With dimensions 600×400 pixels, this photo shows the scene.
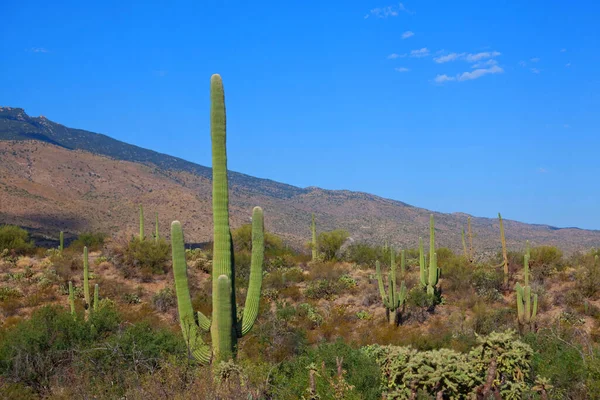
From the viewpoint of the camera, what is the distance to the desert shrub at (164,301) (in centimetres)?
2291

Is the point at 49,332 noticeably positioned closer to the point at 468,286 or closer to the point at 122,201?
the point at 468,286

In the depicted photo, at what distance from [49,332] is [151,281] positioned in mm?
13732

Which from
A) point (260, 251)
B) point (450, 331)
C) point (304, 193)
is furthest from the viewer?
point (304, 193)

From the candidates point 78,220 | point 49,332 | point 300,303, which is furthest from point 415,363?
point 78,220

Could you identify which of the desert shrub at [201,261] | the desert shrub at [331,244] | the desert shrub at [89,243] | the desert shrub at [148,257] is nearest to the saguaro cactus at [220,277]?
the desert shrub at [148,257]

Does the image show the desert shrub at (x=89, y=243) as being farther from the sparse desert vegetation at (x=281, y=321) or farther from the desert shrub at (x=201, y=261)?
the desert shrub at (x=201, y=261)

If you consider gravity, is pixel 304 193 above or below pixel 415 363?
above

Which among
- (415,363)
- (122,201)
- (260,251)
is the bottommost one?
(415,363)

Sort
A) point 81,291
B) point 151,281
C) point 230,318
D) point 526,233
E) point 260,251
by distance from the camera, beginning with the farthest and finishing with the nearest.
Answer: point 526,233, point 151,281, point 81,291, point 260,251, point 230,318

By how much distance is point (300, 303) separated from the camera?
24.2 m

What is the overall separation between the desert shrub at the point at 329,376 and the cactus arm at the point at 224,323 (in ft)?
3.26

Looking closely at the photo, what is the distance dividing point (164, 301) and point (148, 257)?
215 inches

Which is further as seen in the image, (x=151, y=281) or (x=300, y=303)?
(x=151, y=281)

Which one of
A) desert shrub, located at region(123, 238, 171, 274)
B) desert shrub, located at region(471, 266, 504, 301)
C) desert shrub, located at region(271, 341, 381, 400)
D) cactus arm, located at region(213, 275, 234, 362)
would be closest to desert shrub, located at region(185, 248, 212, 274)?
desert shrub, located at region(123, 238, 171, 274)
